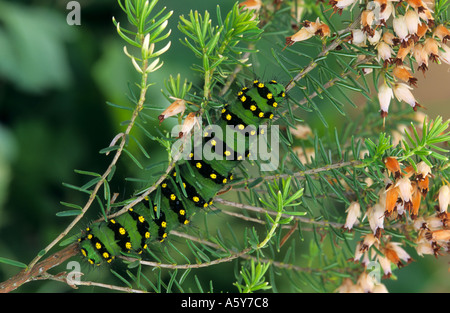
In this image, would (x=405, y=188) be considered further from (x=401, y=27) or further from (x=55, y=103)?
(x=55, y=103)

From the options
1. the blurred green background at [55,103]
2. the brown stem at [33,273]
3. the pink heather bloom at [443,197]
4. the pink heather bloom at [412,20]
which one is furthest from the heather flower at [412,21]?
the blurred green background at [55,103]

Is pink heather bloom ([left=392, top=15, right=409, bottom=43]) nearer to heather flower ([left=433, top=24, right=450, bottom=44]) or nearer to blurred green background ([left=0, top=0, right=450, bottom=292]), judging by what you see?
heather flower ([left=433, top=24, right=450, bottom=44])

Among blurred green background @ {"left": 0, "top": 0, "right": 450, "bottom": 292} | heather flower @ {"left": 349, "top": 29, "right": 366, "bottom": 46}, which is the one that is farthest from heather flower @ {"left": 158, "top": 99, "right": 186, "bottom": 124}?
blurred green background @ {"left": 0, "top": 0, "right": 450, "bottom": 292}

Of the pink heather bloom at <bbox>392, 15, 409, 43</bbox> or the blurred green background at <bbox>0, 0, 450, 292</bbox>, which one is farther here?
the blurred green background at <bbox>0, 0, 450, 292</bbox>

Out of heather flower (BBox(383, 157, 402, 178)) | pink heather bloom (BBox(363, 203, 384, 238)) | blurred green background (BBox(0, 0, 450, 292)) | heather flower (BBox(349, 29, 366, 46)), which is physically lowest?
pink heather bloom (BBox(363, 203, 384, 238))

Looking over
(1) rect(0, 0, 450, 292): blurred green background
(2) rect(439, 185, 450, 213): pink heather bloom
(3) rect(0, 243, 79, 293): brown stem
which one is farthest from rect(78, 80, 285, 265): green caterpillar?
(1) rect(0, 0, 450, 292): blurred green background

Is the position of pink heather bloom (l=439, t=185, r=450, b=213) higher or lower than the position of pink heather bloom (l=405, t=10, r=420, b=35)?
lower
